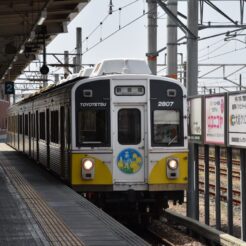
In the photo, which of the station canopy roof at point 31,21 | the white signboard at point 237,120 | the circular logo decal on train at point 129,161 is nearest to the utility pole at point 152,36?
the station canopy roof at point 31,21

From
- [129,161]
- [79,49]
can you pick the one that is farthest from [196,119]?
[79,49]

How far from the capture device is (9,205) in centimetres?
1081

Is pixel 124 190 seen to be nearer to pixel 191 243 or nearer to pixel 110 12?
pixel 191 243

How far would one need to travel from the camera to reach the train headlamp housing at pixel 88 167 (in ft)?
40.2

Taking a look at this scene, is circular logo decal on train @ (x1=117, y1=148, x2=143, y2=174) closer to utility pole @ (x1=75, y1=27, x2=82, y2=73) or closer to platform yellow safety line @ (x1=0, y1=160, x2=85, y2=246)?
platform yellow safety line @ (x1=0, y1=160, x2=85, y2=246)

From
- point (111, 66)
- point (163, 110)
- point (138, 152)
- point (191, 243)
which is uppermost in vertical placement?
point (111, 66)

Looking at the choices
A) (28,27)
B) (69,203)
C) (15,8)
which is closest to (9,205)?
(69,203)

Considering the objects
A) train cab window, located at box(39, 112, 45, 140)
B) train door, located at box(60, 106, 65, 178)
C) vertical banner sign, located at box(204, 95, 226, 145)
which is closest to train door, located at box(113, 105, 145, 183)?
vertical banner sign, located at box(204, 95, 226, 145)

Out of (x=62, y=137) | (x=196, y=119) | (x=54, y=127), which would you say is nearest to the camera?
(x=196, y=119)

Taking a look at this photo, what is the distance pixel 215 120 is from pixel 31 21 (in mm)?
8532

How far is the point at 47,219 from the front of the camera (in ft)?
30.6

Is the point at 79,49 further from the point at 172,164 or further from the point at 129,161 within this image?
the point at 172,164

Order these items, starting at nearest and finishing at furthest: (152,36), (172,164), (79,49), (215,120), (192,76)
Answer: (215,120)
(172,164)
(192,76)
(152,36)
(79,49)

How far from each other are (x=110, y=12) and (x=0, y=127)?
44045mm
